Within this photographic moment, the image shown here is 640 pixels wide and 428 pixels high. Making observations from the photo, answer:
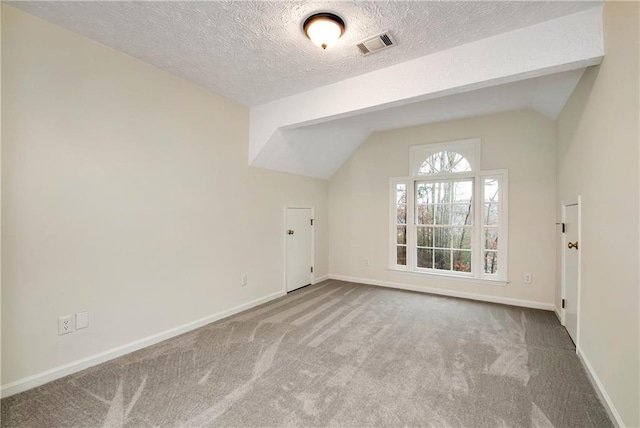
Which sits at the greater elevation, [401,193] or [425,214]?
[401,193]

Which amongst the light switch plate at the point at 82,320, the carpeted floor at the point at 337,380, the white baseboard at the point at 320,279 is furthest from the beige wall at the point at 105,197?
the white baseboard at the point at 320,279

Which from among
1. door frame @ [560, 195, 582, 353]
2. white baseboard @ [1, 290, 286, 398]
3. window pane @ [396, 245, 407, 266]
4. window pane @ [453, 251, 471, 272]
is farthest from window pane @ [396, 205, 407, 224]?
white baseboard @ [1, 290, 286, 398]

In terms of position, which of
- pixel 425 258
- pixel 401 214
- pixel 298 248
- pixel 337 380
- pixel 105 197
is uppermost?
pixel 105 197

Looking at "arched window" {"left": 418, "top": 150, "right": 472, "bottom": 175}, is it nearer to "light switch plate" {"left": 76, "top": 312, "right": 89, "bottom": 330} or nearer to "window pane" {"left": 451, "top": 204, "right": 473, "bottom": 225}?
"window pane" {"left": 451, "top": 204, "right": 473, "bottom": 225}

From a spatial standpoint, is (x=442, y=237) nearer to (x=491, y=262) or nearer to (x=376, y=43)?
(x=491, y=262)

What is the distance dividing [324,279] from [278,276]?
51.9 inches

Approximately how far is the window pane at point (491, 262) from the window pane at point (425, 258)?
0.78 meters

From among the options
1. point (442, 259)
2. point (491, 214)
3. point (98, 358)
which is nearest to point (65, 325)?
point (98, 358)

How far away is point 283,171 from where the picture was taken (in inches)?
170

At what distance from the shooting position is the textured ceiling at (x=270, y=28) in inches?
74.4

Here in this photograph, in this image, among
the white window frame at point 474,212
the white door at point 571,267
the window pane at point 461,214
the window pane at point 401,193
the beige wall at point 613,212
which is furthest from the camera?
the window pane at point 401,193

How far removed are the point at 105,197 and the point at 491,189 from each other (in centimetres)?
467

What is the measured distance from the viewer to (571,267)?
2.86 metres

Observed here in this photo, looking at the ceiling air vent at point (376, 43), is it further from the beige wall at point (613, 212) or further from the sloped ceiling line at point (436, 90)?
the beige wall at point (613, 212)
